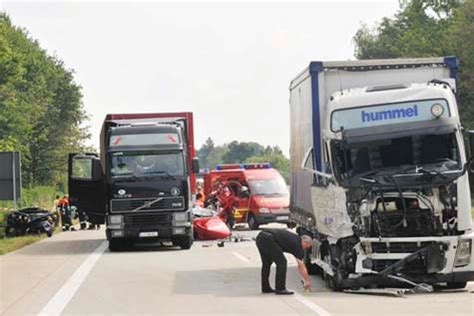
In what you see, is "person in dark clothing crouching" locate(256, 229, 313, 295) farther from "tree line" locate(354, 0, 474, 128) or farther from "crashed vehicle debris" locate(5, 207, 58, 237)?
"tree line" locate(354, 0, 474, 128)

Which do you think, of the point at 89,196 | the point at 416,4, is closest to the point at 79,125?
the point at 416,4

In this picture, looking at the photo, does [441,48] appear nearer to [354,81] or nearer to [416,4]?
[416,4]

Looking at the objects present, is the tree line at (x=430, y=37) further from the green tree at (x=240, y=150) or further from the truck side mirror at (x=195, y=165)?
the green tree at (x=240, y=150)

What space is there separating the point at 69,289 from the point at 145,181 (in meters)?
9.26

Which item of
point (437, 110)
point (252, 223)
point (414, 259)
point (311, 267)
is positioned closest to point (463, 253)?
point (414, 259)

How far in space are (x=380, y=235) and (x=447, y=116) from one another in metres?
2.13

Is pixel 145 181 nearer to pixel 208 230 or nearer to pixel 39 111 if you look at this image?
pixel 208 230

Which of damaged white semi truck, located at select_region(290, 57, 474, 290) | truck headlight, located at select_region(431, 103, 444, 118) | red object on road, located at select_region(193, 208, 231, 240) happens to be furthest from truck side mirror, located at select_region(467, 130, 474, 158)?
red object on road, located at select_region(193, 208, 231, 240)

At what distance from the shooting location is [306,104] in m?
17.4

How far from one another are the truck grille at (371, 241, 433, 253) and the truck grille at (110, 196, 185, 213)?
12203mm

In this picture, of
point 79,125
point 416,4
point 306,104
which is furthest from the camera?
point 79,125

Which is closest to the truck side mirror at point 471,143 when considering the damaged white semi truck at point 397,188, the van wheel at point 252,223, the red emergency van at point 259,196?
the damaged white semi truck at point 397,188

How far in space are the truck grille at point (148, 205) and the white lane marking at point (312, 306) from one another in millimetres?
11535

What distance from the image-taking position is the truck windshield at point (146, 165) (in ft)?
86.7
